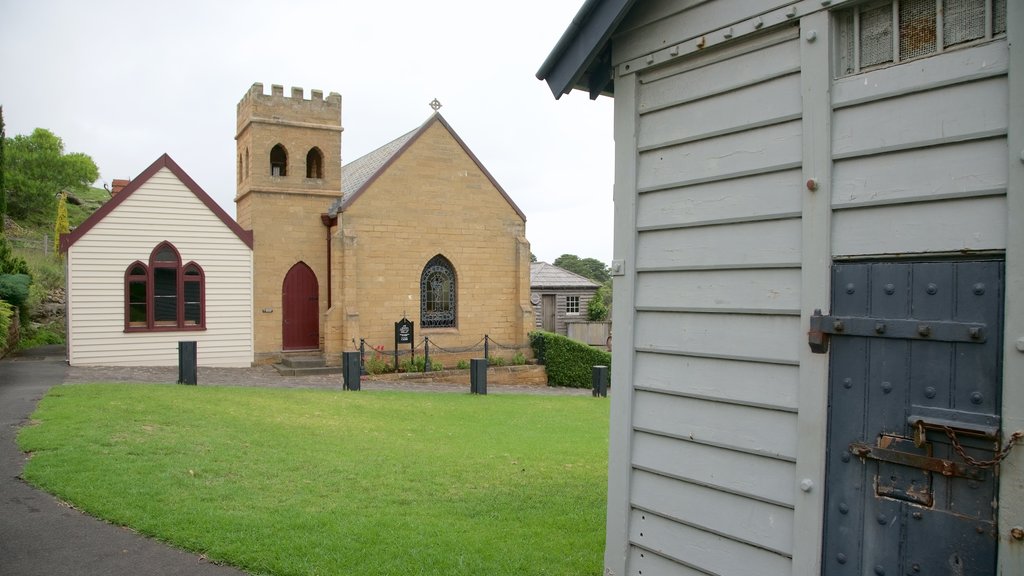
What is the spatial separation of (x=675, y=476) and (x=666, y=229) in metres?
1.43

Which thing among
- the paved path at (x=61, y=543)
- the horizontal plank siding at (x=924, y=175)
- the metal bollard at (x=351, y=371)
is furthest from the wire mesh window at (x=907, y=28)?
the metal bollard at (x=351, y=371)

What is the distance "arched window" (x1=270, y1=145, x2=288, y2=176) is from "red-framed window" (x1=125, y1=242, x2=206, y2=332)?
5.00m

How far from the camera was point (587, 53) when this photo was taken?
4375mm

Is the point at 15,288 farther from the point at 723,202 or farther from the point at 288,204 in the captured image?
the point at 723,202

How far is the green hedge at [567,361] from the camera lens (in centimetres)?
2605

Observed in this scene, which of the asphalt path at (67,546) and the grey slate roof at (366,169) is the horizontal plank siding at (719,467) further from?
the grey slate roof at (366,169)

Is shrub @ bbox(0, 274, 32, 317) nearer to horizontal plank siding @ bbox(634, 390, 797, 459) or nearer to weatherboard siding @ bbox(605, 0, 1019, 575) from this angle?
weatherboard siding @ bbox(605, 0, 1019, 575)

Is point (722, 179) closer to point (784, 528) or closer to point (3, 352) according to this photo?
point (784, 528)

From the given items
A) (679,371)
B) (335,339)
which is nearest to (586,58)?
(679,371)

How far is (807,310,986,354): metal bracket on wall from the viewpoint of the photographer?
2807 mm

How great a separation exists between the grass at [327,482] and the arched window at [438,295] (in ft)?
38.7

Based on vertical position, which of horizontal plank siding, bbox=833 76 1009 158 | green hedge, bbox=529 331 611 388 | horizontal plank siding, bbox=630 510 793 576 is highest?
horizontal plank siding, bbox=833 76 1009 158

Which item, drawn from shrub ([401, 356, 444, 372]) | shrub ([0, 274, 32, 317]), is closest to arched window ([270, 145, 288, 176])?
shrub ([401, 356, 444, 372])

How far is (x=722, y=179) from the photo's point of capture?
3826 millimetres
